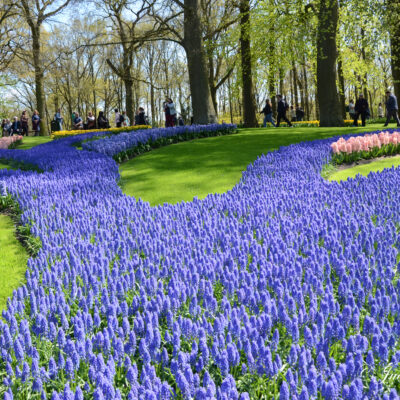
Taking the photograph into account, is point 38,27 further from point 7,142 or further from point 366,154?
point 366,154

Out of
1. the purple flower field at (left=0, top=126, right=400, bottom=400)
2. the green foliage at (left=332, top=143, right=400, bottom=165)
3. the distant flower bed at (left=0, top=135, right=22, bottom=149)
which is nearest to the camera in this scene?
the purple flower field at (left=0, top=126, right=400, bottom=400)

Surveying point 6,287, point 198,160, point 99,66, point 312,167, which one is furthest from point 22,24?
point 6,287

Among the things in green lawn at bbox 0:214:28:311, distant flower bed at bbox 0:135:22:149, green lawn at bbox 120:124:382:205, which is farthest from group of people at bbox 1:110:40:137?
green lawn at bbox 0:214:28:311

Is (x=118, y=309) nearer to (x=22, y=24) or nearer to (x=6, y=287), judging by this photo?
(x=6, y=287)

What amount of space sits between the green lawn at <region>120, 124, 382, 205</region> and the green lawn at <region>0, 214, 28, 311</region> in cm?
288

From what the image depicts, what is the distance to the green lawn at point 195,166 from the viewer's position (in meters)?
10.3

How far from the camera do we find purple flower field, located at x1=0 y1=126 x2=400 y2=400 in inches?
114

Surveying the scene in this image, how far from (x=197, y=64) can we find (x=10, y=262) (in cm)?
1633

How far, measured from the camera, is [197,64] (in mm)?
20953

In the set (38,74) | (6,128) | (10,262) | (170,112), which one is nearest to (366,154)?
(10,262)

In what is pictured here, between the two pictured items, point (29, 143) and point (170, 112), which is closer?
point (170, 112)

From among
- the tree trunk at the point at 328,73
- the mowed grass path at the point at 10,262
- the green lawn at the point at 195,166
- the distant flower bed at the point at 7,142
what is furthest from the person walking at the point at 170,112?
the mowed grass path at the point at 10,262

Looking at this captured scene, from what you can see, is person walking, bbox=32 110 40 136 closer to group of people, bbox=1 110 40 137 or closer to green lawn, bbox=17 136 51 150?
group of people, bbox=1 110 40 137

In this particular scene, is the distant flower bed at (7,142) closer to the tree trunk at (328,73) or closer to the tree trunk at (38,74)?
the tree trunk at (38,74)
